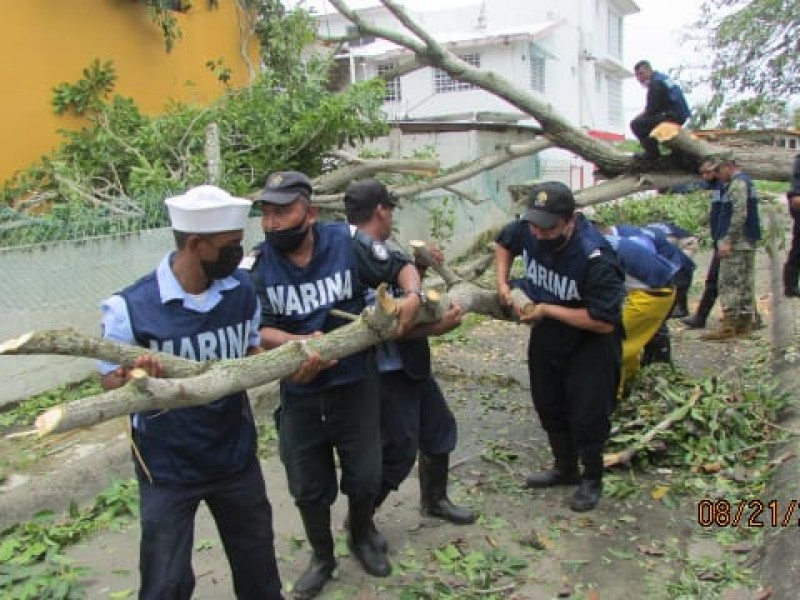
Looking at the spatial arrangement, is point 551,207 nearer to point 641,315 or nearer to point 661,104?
point 641,315

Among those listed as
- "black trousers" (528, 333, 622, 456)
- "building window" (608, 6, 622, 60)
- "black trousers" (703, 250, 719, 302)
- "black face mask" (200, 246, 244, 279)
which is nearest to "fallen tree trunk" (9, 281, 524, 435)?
"black face mask" (200, 246, 244, 279)

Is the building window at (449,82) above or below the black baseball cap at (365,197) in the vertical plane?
above

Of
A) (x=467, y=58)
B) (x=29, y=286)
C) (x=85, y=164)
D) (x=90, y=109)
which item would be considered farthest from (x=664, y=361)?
(x=467, y=58)

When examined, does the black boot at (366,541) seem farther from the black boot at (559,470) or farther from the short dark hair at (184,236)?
the short dark hair at (184,236)

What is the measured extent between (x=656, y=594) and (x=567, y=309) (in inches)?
55.3

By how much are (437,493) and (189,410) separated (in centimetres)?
191

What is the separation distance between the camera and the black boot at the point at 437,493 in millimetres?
4016

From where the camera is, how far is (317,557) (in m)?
3.46

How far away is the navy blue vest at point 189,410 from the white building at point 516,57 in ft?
67.0

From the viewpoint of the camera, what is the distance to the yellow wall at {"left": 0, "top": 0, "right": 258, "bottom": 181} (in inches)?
317

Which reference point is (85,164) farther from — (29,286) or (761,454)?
(761,454)

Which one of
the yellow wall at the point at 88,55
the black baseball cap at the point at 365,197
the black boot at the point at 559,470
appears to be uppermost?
the yellow wall at the point at 88,55

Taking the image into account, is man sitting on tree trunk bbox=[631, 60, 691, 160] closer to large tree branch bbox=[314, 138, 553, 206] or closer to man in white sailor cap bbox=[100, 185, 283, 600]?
large tree branch bbox=[314, 138, 553, 206]

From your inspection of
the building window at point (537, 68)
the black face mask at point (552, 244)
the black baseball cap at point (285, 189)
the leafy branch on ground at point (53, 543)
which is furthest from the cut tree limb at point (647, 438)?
the building window at point (537, 68)
